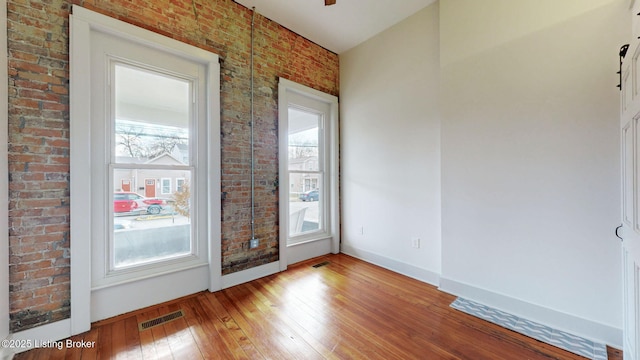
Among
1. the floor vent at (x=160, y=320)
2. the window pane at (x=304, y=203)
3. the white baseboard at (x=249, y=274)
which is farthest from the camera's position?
the window pane at (x=304, y=203)

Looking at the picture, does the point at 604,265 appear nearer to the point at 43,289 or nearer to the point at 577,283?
the point at 577,283

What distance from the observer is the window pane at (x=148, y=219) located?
224 cm

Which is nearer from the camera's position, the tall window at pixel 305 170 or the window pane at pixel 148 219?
the window pane at pixel 148 219

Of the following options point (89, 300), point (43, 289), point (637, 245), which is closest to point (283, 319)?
point (89, 300)

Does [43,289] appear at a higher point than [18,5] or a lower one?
lower

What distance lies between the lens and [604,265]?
6.06 ft

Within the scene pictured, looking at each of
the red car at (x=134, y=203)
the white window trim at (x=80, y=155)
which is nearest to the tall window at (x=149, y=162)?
the red car at (x=134, y=203)

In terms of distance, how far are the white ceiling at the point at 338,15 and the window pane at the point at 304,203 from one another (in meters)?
2.04

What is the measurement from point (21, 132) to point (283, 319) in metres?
2.48

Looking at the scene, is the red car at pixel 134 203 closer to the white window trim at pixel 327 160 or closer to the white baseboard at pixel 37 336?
the white baseboard at pixel 37 336

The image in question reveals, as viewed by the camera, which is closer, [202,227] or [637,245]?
[637,245]

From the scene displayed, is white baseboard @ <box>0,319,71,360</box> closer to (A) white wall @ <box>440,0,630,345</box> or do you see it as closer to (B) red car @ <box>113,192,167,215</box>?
(B) red car @ <box>113,192,167,215</box>

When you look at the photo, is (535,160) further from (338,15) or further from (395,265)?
(338,15)

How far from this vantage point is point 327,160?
4.00 metres
